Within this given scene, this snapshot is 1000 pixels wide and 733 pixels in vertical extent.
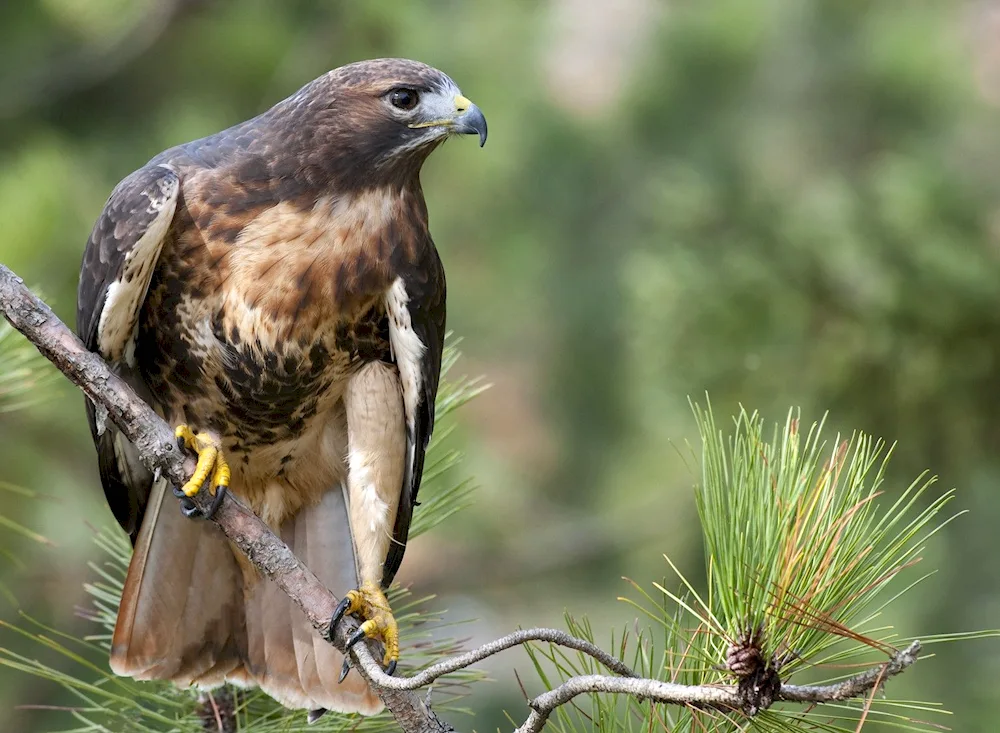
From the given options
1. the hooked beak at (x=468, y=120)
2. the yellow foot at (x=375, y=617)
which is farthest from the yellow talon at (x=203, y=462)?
the hooked beak at (x=468, y=120)

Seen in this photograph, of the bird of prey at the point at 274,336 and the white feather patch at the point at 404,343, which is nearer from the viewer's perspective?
the bird of prey at the point at 274,336

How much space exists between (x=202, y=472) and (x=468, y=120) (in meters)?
1.10

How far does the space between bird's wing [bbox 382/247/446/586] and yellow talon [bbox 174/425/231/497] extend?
1.70 ft

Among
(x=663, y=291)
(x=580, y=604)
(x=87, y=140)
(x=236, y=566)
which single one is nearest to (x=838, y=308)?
(x=663, y=291)

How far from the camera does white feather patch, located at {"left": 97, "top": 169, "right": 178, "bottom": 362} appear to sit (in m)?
2.90

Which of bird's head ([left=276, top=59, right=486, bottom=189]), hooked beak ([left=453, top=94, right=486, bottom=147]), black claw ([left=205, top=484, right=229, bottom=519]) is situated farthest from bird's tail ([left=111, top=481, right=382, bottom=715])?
hooked beak ([left=453, top=94, right=486, bottom=147])

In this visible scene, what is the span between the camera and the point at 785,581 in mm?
1934

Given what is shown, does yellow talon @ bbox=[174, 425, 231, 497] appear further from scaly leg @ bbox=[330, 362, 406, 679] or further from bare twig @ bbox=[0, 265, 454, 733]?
scaly leg @ bbox=[330, 362, 406, 679]

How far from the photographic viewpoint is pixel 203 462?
2.86 meters

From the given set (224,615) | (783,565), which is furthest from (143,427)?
(783,565)

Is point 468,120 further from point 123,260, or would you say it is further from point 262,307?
point 123,260

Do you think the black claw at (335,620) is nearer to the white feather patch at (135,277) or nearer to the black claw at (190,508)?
the black claw at (190,508)

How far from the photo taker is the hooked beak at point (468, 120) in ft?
10.2

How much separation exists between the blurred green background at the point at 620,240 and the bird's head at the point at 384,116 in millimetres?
1323
